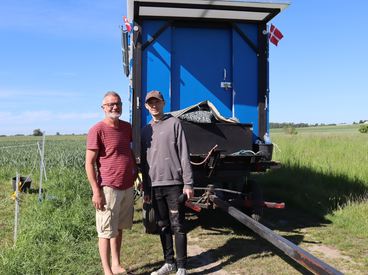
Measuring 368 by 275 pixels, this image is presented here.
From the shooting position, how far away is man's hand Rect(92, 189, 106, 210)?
4195 mm

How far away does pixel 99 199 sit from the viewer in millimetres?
4203

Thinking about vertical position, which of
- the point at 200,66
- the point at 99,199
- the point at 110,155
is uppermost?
the point at 200,66

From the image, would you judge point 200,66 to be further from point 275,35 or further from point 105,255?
point 105,255

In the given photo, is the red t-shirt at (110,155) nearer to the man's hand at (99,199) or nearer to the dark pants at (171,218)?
the man's hand at (99,199)

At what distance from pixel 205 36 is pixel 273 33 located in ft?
3.59

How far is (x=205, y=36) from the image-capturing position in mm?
6672

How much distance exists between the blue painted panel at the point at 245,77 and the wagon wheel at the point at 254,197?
85cm

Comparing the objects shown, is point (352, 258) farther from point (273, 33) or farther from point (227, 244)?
point (273, 33)

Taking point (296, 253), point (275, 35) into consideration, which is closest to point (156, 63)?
point (275, 35)

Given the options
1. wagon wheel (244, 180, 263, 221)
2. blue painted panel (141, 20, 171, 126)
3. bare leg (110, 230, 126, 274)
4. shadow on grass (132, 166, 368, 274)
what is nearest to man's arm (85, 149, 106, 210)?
bare leg (110, 230, 126, 274)

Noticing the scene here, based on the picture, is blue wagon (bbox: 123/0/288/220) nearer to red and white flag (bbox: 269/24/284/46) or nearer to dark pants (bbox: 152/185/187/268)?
red and white flag (bbox: 269/24/284/46)

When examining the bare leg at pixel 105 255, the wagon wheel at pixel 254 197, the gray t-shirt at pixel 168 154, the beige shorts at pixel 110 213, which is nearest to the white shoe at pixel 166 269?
the bare leg at pixel 105 255

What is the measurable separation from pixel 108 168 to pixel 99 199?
32 centimetres

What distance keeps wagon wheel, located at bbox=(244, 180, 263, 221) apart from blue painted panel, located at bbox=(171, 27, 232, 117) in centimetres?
117
